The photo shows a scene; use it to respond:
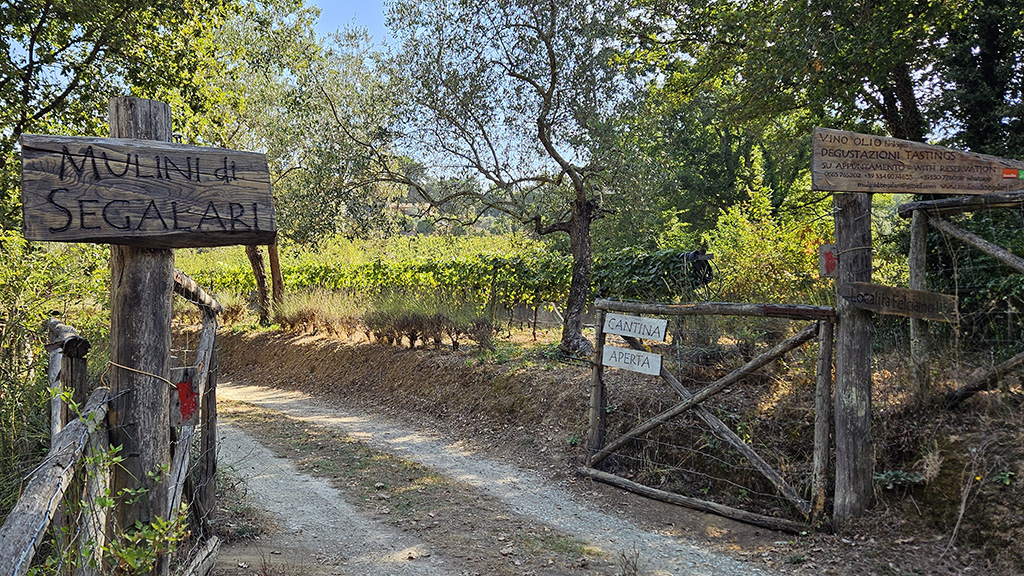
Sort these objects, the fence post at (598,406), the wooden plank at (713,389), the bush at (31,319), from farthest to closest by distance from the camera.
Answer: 1. the fence post at (598,406)
2. the wooden plank at (713,389)
3. the bush at (31,319)

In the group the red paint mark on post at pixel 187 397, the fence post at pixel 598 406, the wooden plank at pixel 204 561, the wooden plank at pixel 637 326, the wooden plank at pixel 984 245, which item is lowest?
the wooden plank at pixel 204 561

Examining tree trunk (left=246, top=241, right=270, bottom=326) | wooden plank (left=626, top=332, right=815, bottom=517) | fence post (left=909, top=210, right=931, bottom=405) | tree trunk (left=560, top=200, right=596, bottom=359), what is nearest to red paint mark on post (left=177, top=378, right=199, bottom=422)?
wooden plank (left=626, top=332, right=815, bottom=517)

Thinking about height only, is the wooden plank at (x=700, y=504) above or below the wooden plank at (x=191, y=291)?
below

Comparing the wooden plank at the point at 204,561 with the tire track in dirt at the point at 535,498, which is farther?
the tire track in dirt at the point at 535,498

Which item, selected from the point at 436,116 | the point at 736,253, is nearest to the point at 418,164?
the point at 436,116

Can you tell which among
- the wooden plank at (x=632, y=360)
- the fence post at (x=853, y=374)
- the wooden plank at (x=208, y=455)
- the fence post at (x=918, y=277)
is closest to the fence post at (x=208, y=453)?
the wooden plank at (x=208, y=455)

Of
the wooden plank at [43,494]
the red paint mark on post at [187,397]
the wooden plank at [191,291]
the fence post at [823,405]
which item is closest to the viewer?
the wooden plank at [43,494]

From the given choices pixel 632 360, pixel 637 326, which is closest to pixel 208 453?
pixel 632 360

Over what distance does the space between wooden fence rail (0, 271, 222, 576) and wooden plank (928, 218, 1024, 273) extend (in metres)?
5.43

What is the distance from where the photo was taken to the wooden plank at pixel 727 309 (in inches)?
190

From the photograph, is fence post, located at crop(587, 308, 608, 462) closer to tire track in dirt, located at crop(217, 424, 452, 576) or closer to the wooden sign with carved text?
tire track in dirt, located at crop(217, 424, 452, 576)

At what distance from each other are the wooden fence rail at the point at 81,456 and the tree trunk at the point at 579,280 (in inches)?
213

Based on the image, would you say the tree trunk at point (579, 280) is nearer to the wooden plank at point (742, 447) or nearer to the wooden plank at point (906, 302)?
the wooden plank at point (742, 447)

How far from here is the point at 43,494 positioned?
2.13 m
